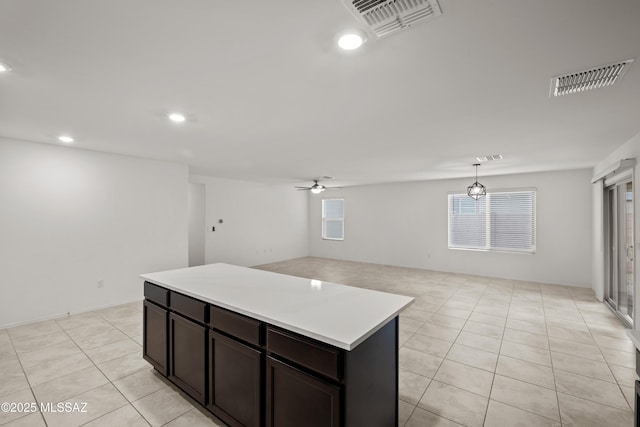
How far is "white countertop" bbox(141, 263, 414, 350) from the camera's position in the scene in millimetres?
1507

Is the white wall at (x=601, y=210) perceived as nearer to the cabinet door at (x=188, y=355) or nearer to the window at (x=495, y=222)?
the window at (x=495, y=222)

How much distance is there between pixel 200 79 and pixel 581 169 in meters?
7.28

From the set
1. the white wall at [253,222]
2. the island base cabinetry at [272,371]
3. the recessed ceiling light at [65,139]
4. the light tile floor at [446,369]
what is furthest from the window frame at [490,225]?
the recessed ceiling light at [65,139]

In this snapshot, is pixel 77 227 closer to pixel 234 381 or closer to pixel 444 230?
pixel 234 381

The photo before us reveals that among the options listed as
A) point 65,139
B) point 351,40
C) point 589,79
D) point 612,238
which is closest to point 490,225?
point 612,238

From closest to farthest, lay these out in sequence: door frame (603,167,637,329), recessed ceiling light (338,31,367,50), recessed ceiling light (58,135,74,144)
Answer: recessed ceiling light (338,31,367,50) → recessed ceiling light (58,135,74,144) → door frame (603,167,637,329)

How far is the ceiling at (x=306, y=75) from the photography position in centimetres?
137

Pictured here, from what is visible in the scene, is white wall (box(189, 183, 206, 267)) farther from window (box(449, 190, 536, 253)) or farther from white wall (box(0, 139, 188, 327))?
window (box(449, 190, 536, 253))

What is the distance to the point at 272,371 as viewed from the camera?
165cm

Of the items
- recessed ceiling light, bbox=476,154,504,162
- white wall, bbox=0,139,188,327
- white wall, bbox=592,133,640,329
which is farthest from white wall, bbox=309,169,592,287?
white wall, bbox=0,139,188,327

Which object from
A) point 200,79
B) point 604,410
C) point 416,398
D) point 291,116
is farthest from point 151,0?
point 604,410

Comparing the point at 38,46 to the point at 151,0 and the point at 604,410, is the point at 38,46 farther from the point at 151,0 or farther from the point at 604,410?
the point at 604,410

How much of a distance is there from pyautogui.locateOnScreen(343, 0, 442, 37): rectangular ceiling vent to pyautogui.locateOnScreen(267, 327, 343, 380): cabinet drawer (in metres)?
1.62

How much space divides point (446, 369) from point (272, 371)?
6.50ft
